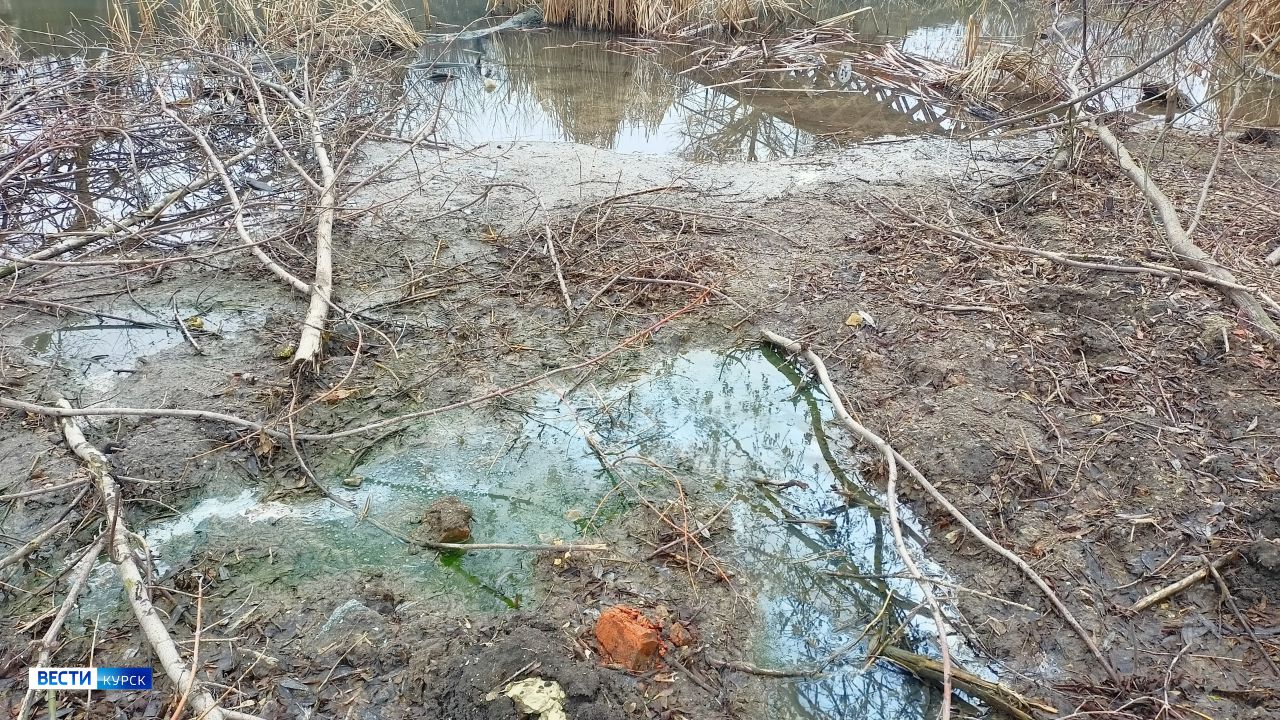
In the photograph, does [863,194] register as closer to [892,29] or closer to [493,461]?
[493,461]

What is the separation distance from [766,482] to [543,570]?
104cm

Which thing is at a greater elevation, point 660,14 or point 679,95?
point 660,14

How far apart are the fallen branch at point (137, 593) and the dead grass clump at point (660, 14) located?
29.0ft

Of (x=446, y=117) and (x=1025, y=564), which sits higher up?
(x=446, y=117)

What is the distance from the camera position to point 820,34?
10164 mm

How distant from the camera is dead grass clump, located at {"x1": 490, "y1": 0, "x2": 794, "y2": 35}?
32.7ft

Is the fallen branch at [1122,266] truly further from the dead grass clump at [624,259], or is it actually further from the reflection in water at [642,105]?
the reflection in water at [642,105]

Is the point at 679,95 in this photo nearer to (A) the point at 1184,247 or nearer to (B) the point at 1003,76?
(B) the point at 1003,76

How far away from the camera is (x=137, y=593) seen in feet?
8.08

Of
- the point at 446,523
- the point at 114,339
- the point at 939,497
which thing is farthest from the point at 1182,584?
the point at 114,339

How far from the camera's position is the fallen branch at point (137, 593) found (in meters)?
2.20

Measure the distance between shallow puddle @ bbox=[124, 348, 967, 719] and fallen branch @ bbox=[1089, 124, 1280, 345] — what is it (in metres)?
1.87

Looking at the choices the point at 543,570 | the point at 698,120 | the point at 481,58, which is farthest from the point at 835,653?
the point at 481,58

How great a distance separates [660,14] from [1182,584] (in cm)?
922
